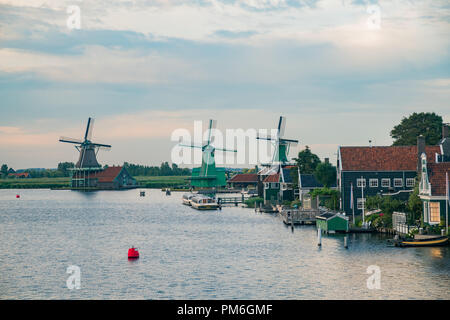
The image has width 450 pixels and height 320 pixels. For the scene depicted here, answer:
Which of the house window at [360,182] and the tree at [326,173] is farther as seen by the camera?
the tree at [326,173]

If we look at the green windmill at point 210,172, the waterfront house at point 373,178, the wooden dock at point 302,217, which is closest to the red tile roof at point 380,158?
the waterfront house at point 373,178

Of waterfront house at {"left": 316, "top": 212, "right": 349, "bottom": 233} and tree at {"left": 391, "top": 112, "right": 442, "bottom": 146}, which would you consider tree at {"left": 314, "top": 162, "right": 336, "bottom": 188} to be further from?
waterfront house at {"left": 316, "top": 212, "right": 349, "bottom": 233}

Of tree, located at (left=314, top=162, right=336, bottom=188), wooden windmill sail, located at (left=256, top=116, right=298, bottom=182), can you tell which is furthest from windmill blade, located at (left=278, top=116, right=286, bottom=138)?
tree, located at (left=314, top=162, right=336, bottom=188)

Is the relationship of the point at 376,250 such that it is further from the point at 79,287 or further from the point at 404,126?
the point at 404,126

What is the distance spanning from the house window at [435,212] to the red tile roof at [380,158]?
834 inches

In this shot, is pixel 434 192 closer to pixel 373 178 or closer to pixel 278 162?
pixel 373 178

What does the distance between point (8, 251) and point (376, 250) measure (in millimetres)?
35489

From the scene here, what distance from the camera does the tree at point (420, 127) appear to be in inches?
4210

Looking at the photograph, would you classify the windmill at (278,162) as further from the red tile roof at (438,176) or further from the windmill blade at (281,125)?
the red tile roof at (438,176)

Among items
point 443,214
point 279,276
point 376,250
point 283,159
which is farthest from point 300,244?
point 283,159

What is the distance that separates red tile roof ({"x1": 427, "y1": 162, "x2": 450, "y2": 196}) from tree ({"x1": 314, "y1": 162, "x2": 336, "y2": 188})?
36.1 metres

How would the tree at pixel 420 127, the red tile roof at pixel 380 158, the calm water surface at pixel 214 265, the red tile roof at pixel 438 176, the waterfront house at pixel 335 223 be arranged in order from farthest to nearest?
the tree at pixel 420 127 < the red tile roof at pixel 380 158 < the waterfront house at pixel 335 223 < the red tile roof at pixel 438 176 < the calm water surface at pixel 214 265

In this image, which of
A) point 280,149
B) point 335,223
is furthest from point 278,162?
point 335,223

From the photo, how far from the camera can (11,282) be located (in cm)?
4209
